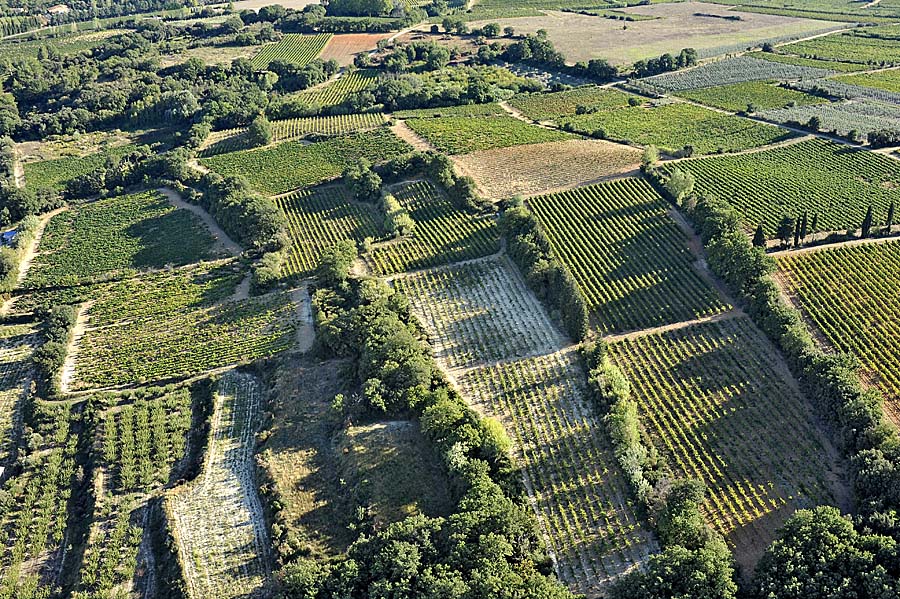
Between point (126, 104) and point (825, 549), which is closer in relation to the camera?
point (825, 549)

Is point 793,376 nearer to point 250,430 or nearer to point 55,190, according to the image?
point 250,430

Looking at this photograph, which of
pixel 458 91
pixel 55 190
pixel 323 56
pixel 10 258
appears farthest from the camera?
pixel 323 56

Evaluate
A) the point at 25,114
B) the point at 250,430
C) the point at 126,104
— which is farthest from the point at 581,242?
the point at 25,114

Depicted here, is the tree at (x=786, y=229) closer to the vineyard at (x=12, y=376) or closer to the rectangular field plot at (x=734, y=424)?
the rectangular field plot at (x=734, y=424)

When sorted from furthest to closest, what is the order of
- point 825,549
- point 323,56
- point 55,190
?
point 323,56 < point 55,190 < point 825,549

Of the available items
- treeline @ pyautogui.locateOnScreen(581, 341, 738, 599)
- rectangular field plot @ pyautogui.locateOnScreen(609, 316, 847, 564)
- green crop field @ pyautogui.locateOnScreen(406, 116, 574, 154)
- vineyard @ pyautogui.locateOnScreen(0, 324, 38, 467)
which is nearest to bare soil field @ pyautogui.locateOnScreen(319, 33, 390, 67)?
green crop field @ pyautogui.locateOnScreen(406, 116, 574, 154)

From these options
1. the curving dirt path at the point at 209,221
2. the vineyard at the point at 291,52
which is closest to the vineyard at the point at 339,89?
the vineyard at the point at 291,52

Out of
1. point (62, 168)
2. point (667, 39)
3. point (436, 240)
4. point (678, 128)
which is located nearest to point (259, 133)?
point (62, 168)

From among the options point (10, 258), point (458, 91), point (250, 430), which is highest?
point (458, 91)
